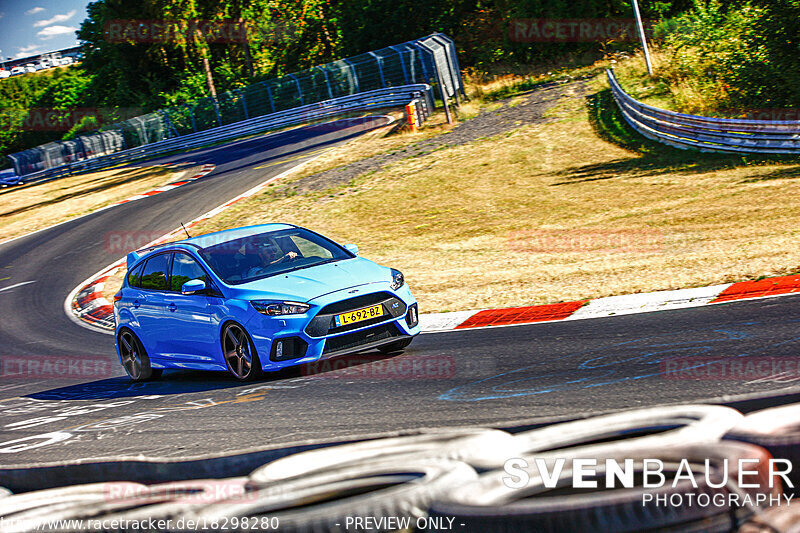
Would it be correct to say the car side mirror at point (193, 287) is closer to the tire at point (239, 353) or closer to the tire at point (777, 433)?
the tire at point (239, 353)

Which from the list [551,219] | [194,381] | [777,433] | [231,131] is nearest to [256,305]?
[194,381]

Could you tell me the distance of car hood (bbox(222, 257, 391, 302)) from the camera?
27.4 ft

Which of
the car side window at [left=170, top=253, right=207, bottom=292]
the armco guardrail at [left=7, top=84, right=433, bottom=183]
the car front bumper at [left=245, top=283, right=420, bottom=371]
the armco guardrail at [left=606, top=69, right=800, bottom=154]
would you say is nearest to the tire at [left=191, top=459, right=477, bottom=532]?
the car front bumper at [left=245, top=283, right=420, bottom=371]

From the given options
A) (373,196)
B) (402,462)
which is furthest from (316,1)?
(402,462)

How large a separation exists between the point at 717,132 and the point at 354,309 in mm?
16425

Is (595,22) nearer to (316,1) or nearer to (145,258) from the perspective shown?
(316,1)

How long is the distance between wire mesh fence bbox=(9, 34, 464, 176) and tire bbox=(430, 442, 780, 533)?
3782 cm

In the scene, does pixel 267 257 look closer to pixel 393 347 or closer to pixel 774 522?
pixel 393 347

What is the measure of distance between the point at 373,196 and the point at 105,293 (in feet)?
30.7

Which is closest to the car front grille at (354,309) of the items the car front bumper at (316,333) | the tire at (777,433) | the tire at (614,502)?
the car front bumper at (316,333)

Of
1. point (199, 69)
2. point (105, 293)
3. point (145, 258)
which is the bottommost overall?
point (105, 293)

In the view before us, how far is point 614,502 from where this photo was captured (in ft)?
9.55

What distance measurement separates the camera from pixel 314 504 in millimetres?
3779

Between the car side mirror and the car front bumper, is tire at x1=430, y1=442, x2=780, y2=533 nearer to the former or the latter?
the car front bumper
